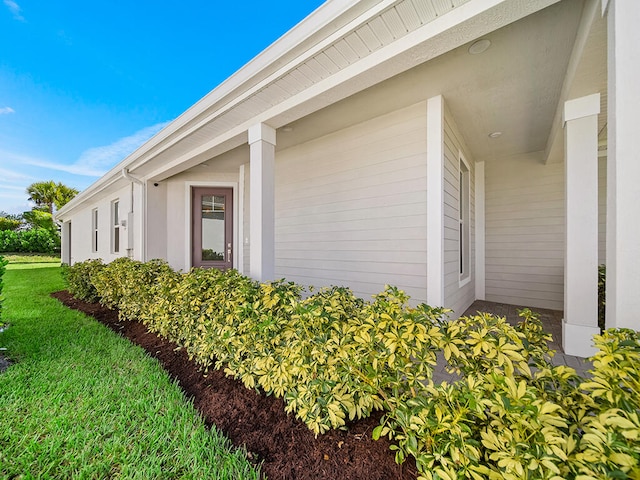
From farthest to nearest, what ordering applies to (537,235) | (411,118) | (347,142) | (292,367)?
1. (537,235)
2. (347,142)
3. (411,118)
4. (292,367)

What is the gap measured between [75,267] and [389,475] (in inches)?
296

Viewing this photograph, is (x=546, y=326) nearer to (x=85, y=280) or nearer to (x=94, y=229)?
(x=85, y=280)

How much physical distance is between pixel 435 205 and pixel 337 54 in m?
1.81

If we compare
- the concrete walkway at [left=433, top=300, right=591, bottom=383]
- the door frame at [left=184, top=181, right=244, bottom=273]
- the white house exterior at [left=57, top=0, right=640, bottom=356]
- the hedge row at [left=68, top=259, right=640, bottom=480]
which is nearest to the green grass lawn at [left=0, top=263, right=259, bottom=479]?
the hedge row at [left=68, top=259, right=640, bottom=480]

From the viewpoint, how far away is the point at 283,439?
5.49ft

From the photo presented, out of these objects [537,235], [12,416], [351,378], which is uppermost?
[537,235]

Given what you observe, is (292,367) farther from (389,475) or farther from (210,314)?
(210,314)

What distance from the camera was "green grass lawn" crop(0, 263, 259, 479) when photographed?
58.0 inches

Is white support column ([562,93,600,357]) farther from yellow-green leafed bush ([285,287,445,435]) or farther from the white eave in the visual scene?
yellow-green leafed bush ([285,287,445,435])

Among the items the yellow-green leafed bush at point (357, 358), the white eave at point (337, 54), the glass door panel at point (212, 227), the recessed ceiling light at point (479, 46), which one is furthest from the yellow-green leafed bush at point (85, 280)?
the recessed ceiling light at point (479, 46)

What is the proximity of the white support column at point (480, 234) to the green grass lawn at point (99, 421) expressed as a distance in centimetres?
542

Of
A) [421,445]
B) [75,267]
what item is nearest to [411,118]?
[421,445]

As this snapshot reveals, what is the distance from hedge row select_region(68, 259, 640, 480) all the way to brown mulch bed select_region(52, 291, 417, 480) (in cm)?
11

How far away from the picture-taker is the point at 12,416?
1.92 m
